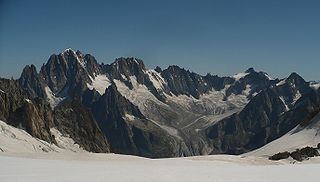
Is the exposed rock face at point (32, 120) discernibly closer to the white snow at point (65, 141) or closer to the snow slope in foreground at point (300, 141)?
the white snow at point (65, 141)

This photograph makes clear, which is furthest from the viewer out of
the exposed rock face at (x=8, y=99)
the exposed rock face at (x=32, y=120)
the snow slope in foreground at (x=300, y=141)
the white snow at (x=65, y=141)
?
the white snow at (x=65, y=141)

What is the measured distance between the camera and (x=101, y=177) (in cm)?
2652

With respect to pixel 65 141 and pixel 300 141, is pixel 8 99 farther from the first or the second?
pixel 300 141

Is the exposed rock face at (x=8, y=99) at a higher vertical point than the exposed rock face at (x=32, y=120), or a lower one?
higher

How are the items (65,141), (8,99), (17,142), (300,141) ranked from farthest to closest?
(65,141) < (8,99) < (17,142) < (300,141)

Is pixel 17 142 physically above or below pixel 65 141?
below

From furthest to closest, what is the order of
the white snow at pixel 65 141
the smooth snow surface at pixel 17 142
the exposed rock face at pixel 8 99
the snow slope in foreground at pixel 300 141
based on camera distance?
the white snow at pixel 65 141, the exposed rock face at pixel 8 99, the smooth snow surface at pixel 17 142, the snow slope in foreground at pixel 300 141

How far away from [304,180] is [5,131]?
9790 cm

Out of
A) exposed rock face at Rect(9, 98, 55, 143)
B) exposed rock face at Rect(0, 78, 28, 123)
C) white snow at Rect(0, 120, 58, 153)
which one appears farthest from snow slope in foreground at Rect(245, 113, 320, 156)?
exposed rock face at Rect(0, 78, 28, 123)

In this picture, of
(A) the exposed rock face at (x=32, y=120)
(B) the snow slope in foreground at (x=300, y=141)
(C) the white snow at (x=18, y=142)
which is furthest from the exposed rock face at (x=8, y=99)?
(B) the snow slope in foreground at (x=300, y=141)

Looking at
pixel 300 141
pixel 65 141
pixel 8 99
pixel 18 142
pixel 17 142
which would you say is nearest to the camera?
pixel 300 141

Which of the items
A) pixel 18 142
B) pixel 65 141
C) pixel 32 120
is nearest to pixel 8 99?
pixel 32 120

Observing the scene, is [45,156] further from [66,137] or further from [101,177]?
[66,137]

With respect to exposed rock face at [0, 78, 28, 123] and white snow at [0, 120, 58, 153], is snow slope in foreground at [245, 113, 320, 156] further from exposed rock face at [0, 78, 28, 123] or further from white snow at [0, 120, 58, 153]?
exposed rock face at [0, 78, 28, 123]
